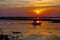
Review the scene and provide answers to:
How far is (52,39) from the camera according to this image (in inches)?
190

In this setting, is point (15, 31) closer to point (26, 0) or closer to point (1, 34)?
point (1, 34)

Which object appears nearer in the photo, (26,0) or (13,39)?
(26,0)

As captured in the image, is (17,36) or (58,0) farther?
(17,36)

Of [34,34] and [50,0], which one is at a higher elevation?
[50,0]

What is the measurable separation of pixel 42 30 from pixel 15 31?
751 millimetres

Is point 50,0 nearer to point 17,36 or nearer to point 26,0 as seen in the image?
point 26,0

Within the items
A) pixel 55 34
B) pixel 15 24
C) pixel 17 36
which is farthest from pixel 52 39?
pixel 15 24

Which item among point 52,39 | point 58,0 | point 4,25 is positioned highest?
point 58,0

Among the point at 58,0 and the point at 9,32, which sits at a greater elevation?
the point at 58,0

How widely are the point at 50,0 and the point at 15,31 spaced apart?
157 cm

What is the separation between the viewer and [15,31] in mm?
5199

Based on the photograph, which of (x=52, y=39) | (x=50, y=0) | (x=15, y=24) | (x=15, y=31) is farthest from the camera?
(x=15, y=24)

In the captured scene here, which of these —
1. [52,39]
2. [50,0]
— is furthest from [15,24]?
[50,0]

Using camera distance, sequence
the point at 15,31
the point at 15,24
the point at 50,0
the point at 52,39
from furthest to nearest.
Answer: the point at 15,24 → the point at 15,31 → the point at 52,39 → the point at 50,0
